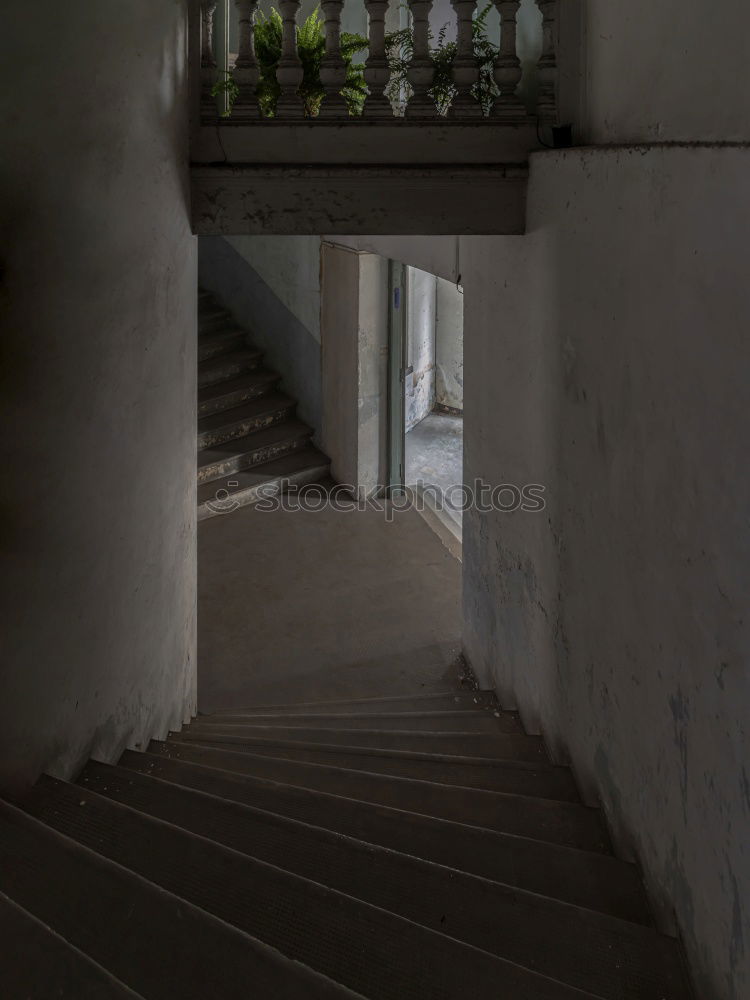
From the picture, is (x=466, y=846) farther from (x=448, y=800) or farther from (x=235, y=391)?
(x=235, y=391)

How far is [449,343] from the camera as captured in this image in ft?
36.6

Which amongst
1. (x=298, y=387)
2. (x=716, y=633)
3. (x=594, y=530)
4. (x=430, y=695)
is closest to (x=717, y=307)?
(x=716, y=633)

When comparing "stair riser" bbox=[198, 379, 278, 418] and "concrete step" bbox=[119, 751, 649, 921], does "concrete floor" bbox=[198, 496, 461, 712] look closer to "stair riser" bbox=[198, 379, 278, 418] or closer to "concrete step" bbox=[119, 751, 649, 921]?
"stair riser" bbox=[198, 379, 278, 418]

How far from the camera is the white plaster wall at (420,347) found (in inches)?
411

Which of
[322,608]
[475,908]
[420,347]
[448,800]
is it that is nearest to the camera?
[475,908]

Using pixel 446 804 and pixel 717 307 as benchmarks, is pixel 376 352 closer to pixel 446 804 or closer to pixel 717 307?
pixel 446 804

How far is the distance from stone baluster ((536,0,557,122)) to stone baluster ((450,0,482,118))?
262 mm

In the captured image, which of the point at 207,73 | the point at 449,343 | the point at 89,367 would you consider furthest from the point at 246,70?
the point at 449,343

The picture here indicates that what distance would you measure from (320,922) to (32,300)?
1.75m

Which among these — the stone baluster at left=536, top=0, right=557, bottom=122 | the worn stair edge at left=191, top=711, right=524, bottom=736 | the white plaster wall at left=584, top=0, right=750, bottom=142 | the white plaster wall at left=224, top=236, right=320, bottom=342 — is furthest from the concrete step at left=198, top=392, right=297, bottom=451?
the white plaster wall at left=584, top=0, right=750, bottom=142

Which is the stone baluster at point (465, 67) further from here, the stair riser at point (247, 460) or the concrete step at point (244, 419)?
the concrete step at point (244, 419)

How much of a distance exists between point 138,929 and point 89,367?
5.63 ft

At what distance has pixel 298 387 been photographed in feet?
29.5

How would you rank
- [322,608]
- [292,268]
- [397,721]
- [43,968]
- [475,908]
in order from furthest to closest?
[292,268] < [322,608] < [397,721] < [475,908] < [43,968]
